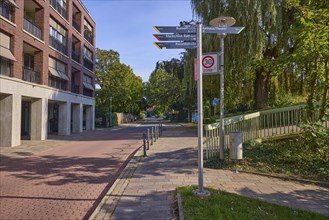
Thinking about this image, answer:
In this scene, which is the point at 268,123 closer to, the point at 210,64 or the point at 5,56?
the point at 210,64

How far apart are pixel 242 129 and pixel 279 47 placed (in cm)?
695

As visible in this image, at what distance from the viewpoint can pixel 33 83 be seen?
1917cm

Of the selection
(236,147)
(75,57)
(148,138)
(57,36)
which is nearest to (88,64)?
(75,57)

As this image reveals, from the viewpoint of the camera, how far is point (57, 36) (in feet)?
79.1

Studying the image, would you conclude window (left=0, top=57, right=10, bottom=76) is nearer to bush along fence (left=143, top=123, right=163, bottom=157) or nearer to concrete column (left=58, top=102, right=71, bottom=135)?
bush along fence (left=143, top=123, right=163, bottom=157)

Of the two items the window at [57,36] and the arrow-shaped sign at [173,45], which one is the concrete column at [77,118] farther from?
the arrow-shaped sign at [173,45]

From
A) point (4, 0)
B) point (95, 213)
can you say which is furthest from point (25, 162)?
point (4, 0)

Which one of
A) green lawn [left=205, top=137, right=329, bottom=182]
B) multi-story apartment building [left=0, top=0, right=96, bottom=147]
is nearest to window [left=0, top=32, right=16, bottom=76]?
multi-story apartment building [left=0, top=0, right=96, bottom=147]

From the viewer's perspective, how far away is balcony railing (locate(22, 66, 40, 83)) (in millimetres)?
18855

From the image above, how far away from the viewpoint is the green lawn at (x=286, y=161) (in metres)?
8.08

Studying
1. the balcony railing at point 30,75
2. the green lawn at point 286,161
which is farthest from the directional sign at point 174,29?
the balcony railing at point 30,75

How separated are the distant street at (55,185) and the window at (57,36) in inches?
528

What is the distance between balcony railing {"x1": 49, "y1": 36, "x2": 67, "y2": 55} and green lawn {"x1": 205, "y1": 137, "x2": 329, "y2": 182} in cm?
1831

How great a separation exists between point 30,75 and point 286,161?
670 inches
